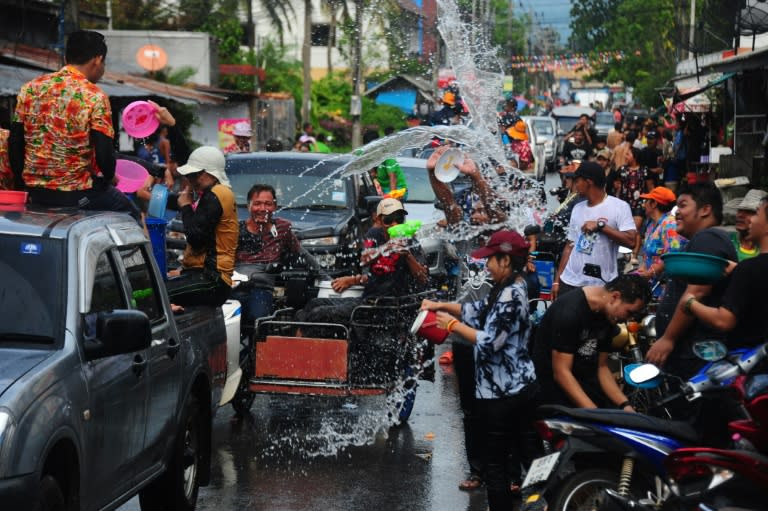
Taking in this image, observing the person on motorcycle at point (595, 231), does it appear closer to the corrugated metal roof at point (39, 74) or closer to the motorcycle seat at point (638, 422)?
the motorcycle seat at point (638, 422)

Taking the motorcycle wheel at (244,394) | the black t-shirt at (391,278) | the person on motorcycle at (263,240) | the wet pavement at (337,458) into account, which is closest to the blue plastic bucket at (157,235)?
the motorcycle wheel at (244,394)

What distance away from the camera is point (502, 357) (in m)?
7.38

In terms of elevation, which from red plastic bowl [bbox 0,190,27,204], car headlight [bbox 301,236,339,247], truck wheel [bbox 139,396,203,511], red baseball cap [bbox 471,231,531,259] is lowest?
truck wheel [bbox 139,396,203,511]

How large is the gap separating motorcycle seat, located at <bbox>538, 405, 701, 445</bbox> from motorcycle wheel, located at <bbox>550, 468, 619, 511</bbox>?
0.26 metres

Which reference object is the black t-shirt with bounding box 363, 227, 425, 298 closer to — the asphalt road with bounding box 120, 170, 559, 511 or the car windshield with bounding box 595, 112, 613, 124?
the asphalt road with bounding box 120, 170, 559, 511

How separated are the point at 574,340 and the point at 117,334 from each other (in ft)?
9.21

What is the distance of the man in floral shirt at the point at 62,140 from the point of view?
334 inches

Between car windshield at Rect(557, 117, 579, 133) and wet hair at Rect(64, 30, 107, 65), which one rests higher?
wet hair at Rect(64, 30, 107, 65)

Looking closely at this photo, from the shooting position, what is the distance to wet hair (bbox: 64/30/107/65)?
28.3ft

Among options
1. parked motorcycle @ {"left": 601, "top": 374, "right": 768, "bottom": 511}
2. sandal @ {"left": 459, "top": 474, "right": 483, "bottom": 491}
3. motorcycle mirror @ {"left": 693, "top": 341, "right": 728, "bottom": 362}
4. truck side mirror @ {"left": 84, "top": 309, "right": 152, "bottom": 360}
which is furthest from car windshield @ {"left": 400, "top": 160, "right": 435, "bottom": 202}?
parked motorcycle @ {"left": 601, "top": 374, "right": 768, "bottom": 511}

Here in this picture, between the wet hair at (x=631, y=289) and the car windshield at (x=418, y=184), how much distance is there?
1244 cm

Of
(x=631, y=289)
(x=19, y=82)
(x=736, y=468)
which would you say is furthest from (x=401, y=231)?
(x=19, y=82)

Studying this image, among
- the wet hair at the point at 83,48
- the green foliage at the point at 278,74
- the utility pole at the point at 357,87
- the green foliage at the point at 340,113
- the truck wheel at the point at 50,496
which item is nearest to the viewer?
the truck wheel at the point at 50,496

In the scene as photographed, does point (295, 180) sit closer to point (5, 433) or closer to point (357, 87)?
point (5, 433)
